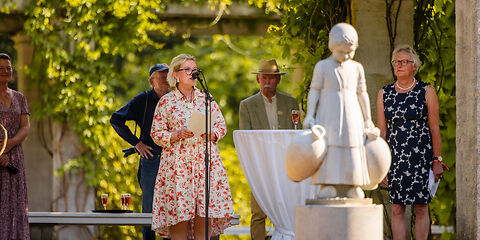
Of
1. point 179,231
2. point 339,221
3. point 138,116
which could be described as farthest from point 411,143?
point 138,116

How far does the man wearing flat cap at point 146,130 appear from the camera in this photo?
22.6 ft

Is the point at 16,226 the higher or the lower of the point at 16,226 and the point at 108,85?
the lower

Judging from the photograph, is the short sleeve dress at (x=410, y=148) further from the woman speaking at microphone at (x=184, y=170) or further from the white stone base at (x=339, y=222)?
the woman speaking at microphone at (x=184, y=170)

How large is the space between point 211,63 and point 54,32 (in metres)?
9.98

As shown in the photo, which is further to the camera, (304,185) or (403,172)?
(304,185)

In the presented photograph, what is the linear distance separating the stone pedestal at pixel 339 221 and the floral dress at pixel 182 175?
3.87 ft

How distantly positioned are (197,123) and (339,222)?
1.43 m

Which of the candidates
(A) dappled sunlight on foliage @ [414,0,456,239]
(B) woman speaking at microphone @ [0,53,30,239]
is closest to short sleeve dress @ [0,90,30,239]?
(B) woman speaking at microphone @ [0,53,30,239]

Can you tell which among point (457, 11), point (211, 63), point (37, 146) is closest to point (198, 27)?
point (37, 146)

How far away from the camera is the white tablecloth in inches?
253

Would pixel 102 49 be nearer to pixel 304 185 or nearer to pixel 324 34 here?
pixel 324 34

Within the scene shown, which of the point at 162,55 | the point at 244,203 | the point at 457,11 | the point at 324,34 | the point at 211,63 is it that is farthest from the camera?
the point at 211,63

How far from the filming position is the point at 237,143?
6523 millimetres

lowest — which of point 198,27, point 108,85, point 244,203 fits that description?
point 244,203
